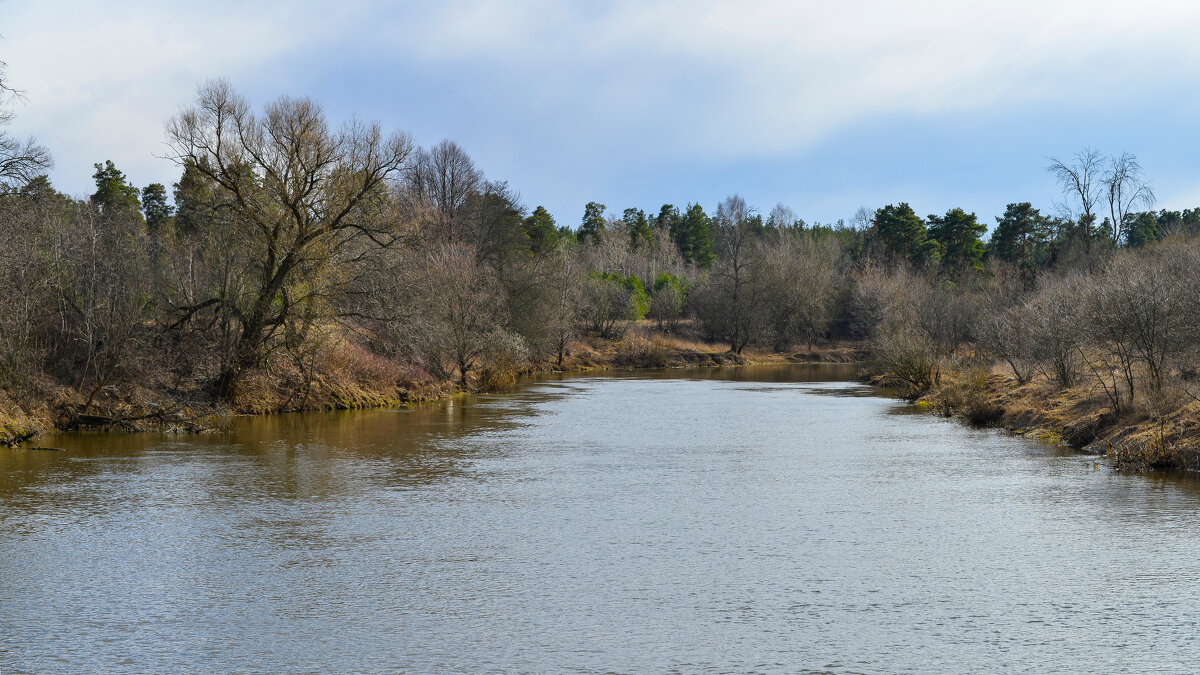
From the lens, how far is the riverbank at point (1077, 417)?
810 inches

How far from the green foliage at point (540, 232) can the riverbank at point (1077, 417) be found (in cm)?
5207

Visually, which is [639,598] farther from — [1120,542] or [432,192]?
[432,192]

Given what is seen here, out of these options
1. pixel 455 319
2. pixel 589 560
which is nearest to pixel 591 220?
pixel 455 319

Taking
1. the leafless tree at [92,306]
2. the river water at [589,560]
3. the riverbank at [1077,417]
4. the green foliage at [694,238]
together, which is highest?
the green foliage at [694,238]

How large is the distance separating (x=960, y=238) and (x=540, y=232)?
43695 millimetres

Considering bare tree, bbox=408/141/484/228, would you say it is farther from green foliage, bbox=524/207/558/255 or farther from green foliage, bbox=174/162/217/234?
green foliage, bbox=174/162/217/234

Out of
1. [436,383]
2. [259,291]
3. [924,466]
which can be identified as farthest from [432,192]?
[924,466]

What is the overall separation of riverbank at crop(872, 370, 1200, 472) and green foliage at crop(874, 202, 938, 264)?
65281mm

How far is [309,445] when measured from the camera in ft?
84.2

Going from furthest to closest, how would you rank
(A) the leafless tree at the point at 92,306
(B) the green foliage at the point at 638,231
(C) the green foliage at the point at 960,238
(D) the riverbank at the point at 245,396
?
(B) the green foliage at the point at 638,231 → (C) the green foliage at the point at 960,238 → (A) the leafless tree at the point at 92,306 → (D) the riverbank at the point at 245,396

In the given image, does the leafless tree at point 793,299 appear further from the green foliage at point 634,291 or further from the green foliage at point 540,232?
the green foliage at point 540,232

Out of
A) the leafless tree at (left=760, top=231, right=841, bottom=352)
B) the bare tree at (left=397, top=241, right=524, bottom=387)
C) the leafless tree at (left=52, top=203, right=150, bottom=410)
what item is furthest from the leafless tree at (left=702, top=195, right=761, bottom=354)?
the leafless tree at (left=52, top=203, right=150, bottom=410)

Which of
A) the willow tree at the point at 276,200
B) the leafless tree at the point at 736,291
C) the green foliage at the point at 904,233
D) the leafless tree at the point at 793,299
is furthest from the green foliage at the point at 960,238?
the willow tree at the point at 276,200

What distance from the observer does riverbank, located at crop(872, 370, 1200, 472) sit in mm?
20578
